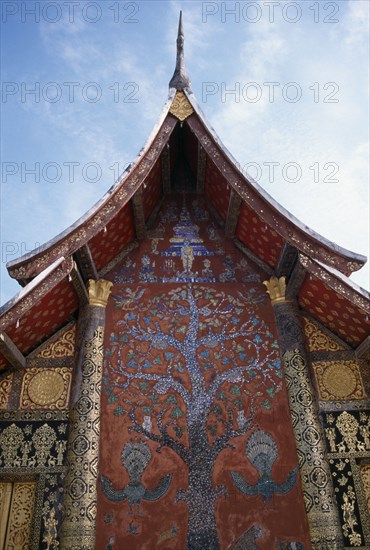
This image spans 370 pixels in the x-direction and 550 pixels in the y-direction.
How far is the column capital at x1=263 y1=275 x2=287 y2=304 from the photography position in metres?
7.10

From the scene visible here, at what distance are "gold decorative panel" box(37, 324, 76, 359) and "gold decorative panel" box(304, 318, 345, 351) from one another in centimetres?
307

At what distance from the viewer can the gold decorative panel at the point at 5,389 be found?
248 inches

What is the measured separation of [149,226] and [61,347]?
2293 millimetres

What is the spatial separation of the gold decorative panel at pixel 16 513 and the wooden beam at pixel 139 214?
360 cm

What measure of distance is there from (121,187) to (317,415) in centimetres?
365

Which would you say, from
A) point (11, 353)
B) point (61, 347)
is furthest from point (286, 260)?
point (11, 353)

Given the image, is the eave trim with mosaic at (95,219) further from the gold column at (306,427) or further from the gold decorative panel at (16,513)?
the gold decorative panel at (16,513)

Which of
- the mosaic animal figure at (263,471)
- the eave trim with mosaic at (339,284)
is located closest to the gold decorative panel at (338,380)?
the mosaic animal figure at (263,471)

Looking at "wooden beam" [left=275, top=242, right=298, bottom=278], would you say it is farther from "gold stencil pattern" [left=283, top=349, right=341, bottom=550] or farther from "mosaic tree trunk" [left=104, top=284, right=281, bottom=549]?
"gold stencil pattern" [left=283, top=349, right=341, bottom=550]

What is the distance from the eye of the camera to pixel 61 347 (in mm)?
6840

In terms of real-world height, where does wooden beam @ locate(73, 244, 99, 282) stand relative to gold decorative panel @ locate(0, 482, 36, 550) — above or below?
above

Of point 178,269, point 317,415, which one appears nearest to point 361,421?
point 317,415

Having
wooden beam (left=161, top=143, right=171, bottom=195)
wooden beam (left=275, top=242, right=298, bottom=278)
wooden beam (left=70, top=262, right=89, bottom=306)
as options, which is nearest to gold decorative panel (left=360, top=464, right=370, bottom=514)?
wooden beam (left=275, top=242, right=298, bottom=278)

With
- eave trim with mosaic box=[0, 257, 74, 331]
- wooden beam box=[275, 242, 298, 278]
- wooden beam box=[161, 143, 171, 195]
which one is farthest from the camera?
wooden beam box=[161, 143, 171, 195]
